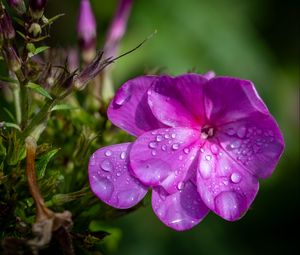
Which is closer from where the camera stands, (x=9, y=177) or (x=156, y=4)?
(x=9, y=177)

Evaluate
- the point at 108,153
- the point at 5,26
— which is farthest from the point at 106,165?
the point at 5,26

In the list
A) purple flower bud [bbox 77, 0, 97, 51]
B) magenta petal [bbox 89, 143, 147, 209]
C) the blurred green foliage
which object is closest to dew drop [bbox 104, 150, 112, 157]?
magenta petal [bbox 89, 143, 147, 209]

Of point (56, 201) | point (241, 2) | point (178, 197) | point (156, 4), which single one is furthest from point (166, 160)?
point (241, 2)

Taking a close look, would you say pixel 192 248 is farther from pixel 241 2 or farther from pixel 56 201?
pixel 56 201

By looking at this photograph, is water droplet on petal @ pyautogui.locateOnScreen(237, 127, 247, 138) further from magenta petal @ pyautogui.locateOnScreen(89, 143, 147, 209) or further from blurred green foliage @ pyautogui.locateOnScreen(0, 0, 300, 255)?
blurred green foliage @ pyautogui.locateOnScreen(0, 0, 300, 255)

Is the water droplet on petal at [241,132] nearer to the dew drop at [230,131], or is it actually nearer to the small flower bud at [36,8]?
the dew drop at [230,131]

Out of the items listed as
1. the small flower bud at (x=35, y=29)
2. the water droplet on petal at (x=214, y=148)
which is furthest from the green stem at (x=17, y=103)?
the water droplet on petal at (x=214, y=148)
